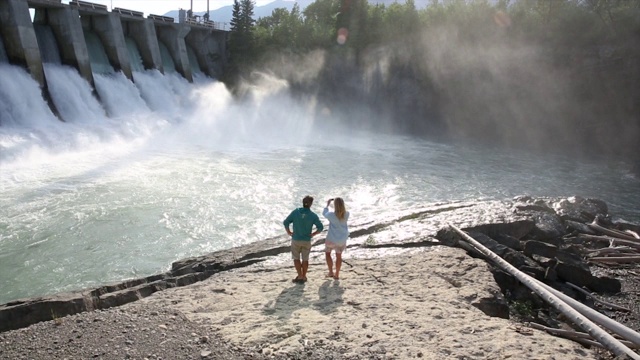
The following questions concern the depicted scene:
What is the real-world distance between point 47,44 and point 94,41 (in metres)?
4.00

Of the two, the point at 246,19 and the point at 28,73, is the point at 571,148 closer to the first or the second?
the point at 246,19

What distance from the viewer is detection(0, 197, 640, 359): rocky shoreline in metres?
5.80

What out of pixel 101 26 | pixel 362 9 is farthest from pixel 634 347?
pixel 362 9

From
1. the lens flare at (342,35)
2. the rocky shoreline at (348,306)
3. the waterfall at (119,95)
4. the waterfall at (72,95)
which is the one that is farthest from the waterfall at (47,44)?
the lens flare at (342,35)

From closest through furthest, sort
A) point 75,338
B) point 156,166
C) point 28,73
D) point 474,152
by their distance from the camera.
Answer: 1. point 75,338
2. point 156,166
3. point 28,73
4. point 474,152

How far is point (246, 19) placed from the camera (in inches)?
1841

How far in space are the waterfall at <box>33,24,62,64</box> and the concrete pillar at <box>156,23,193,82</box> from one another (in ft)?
36.3

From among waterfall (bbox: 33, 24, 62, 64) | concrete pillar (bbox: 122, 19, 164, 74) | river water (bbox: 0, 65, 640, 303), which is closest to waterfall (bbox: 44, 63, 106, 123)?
river water (bbox: 0, 65, 640, 303)

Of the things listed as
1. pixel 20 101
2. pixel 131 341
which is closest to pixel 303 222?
pixel 131 341

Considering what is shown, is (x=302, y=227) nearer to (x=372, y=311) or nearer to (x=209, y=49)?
(x=372, y=311)

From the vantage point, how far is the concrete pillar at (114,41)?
3231 cm

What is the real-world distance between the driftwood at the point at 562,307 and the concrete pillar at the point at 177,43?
1319 inches

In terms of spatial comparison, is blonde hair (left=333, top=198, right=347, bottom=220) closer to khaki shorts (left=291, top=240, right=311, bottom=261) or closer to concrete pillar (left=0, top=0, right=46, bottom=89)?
khaki shorts (left=291, top=240, right=311, bottom=261)

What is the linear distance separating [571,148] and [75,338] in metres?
35.1
